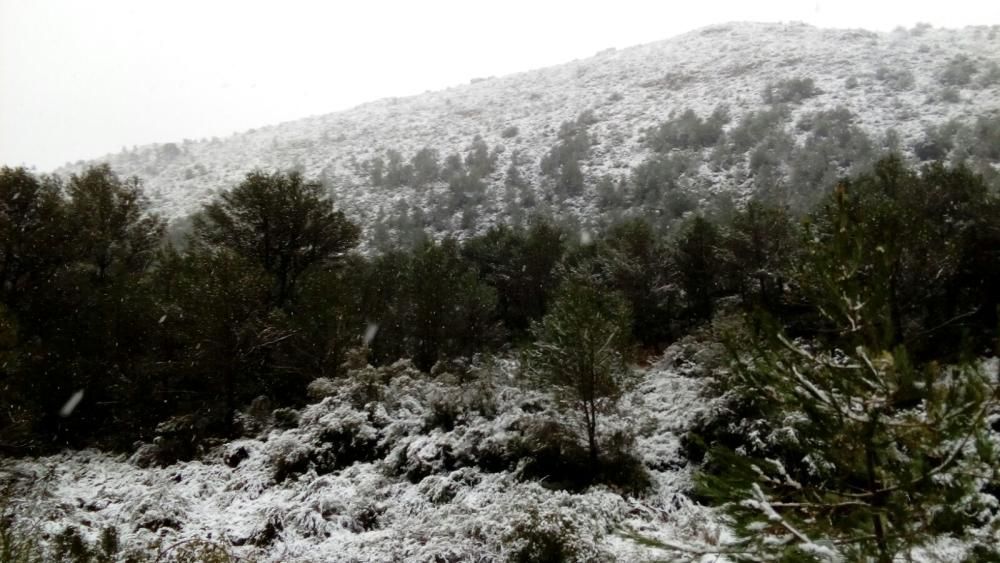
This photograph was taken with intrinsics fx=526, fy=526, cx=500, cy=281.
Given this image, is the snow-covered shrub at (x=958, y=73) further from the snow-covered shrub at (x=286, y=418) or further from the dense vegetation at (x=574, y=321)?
the snow-covered shrub at (x=286, y=418)

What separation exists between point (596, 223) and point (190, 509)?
40.0 m

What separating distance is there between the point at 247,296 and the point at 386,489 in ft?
26.8

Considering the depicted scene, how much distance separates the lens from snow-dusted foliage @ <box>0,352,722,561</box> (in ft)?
27.7

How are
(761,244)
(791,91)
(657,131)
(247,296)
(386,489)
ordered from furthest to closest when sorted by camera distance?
(657,131)
(791,91)
(761,244)
(247,296)
(386,489)

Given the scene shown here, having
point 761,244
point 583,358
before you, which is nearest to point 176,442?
point 583,358

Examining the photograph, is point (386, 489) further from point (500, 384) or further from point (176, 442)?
point (176, 442)

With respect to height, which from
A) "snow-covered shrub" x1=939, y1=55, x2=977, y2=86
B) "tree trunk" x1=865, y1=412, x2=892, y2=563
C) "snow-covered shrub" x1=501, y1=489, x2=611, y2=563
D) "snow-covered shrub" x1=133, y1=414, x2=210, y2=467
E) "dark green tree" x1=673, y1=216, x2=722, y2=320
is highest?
"tree trunk" x1=865, y1=412, x2=892, y2=563

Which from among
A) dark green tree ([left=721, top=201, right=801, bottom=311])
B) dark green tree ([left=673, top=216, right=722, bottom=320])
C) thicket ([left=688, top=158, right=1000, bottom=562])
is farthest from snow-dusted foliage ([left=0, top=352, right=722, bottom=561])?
dark green tree ([left=673, top=216, right=722, bottom=320])

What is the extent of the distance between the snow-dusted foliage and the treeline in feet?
6.87

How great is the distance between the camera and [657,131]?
6456cm

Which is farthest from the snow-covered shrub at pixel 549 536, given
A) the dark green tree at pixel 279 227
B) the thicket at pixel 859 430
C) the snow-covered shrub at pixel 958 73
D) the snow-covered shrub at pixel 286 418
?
the snow-covered shrub at pixel 958 73

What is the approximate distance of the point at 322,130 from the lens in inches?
3686

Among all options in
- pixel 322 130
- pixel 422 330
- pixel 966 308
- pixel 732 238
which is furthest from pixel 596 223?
pixel 322 130

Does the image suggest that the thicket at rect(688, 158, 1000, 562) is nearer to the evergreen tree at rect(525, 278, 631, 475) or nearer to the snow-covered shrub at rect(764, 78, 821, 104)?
the evergreen tree at rect(525, 278, 631, 475)
